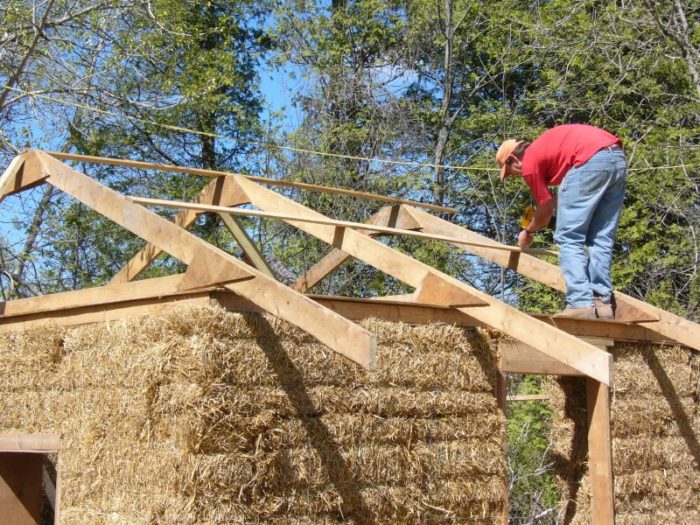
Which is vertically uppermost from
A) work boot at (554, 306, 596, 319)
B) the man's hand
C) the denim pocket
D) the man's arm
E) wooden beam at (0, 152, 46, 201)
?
wooden beam at (0, 152, 46, 201)

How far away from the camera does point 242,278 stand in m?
4.50

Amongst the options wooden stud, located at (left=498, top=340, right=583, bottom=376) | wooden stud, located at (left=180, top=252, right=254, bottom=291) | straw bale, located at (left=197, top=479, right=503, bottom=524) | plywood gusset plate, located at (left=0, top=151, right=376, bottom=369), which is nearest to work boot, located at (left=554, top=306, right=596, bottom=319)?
wooden stud, located at (left=498, top=340, right=583, bottom=376)

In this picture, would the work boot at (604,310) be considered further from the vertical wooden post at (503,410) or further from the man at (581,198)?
the vertical wooden post at (503,410)

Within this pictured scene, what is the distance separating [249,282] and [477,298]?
1433 mm

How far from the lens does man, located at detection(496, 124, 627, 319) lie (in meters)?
6.04

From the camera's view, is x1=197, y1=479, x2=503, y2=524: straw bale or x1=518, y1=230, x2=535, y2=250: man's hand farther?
x1=518, y1=230, x2=535, y2=250: man's hand

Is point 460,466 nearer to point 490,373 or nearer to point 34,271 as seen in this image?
point 490,373

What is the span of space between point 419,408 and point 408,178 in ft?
29.0

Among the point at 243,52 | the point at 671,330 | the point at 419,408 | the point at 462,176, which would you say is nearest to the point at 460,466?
the point at 419,408

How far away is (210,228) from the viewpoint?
15.6 meters

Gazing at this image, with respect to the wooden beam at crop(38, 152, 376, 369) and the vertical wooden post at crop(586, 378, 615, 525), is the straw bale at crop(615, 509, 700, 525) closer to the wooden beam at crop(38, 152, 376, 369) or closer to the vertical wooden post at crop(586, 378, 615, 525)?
the vertical wooden post at crop(586, 378, 615, 525)

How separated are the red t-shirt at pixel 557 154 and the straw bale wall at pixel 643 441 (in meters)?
1.51

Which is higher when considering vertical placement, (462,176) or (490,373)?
(462,176)

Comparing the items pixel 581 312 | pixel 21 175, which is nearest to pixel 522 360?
pixel 581 312
